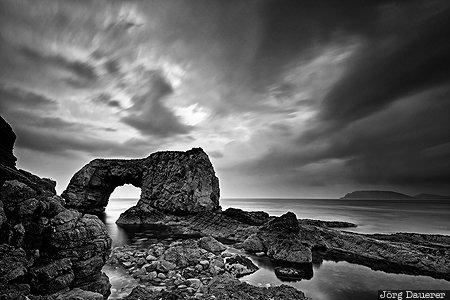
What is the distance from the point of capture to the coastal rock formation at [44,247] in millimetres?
8727

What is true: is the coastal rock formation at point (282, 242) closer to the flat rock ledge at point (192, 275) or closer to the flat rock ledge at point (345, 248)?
the flat rock ledge at point (345, 248)

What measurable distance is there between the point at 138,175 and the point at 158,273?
4389 cm

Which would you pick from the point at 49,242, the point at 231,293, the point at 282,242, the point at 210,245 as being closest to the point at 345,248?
the point at 282,242

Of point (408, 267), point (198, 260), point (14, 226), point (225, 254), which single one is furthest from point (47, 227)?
point (408, 267)

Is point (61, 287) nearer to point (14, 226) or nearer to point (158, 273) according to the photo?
point (14, 226)

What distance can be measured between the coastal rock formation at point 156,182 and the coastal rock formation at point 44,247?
121 feet

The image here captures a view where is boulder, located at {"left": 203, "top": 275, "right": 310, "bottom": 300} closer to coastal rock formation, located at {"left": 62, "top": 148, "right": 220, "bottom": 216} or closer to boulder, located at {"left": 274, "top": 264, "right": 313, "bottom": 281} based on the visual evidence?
boulder, located at {"left": 274, "top": 264, "right": 313, "bottom": 281}

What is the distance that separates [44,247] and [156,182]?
43.3 m

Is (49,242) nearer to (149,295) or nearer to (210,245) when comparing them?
(149,295)

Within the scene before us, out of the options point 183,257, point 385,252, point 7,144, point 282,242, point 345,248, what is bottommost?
point 345,248

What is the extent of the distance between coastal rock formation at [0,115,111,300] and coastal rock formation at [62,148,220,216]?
121 ft

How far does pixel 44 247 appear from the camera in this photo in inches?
405

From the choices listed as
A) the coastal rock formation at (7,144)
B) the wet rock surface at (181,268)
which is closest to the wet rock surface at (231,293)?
the wet rock surface at (181,268)

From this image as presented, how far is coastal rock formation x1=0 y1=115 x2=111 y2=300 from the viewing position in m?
8.73
